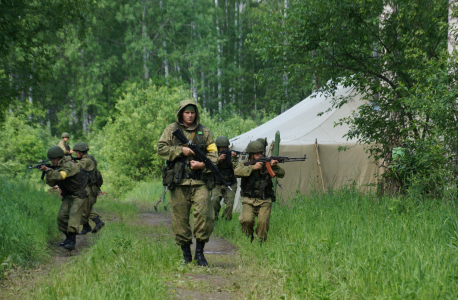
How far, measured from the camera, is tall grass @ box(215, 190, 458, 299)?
12.0 ft

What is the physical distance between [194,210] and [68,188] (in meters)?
2.82

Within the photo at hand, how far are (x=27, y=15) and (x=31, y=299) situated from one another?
9.48 meters

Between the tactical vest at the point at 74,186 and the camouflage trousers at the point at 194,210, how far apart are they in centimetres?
255

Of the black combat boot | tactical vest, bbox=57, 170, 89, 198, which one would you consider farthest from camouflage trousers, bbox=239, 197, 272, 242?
tactical vest, bbox=57, 170, 89, 198

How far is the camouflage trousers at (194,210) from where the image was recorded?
5438 mm

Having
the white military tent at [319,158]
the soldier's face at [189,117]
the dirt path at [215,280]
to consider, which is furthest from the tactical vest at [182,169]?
the white military tent at [319,158]

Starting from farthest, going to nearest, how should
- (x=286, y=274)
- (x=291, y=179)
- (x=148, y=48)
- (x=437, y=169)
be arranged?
(x=148, y=48) < (x=291, y=179) < (x=437, y=169) < (x=286, y=274)

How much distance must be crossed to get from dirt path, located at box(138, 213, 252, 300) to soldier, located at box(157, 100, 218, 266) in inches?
11.4

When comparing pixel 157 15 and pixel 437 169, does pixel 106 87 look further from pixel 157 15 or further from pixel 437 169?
pixel 437 169

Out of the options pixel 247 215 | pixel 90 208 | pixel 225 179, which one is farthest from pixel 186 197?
pixel 90 208

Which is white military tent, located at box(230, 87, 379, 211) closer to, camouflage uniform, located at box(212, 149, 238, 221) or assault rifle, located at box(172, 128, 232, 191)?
camouflage uniform, located at box(212, 149, 238, 221)

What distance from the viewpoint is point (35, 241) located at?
6.23 m

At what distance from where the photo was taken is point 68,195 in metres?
7.43

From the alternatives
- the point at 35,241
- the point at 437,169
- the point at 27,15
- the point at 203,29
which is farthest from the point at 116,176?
the point at 203,29
